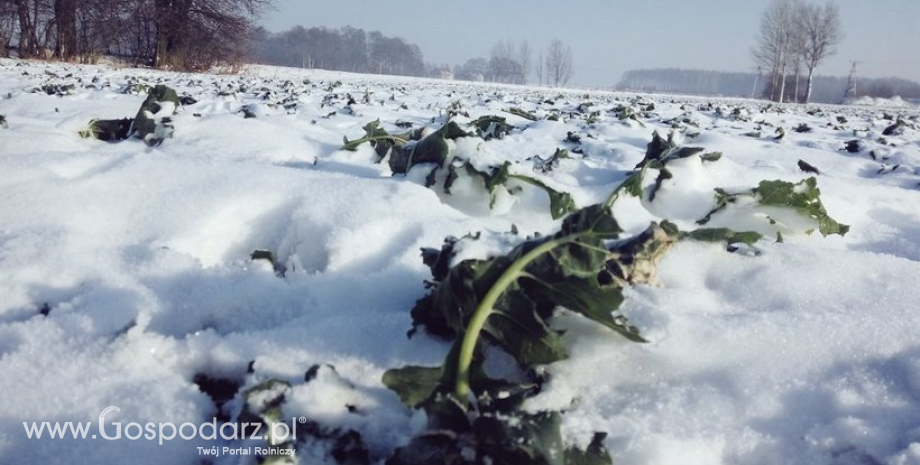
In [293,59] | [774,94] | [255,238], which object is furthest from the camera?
[293,59]

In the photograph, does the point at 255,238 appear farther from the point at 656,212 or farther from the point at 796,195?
the point at 796,195

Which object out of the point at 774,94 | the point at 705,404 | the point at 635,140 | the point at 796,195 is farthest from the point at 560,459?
the point at 774,94

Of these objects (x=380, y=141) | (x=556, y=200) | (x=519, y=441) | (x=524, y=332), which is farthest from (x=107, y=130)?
(x=519, y=441)

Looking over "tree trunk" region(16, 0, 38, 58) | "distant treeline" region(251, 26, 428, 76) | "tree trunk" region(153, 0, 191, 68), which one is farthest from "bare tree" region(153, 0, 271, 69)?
"distant treeline" region(251, 26, 428, 76)

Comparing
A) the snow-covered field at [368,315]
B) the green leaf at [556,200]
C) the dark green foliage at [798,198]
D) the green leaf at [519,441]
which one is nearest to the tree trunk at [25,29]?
the snow-covered field at [368,315]

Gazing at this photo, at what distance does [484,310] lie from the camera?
0.90 meters

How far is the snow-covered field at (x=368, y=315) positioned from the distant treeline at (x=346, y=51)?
87.6 m

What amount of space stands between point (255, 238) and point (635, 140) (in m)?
2.96

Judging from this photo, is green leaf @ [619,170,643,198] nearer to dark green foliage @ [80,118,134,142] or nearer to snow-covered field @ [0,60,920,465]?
snow-covered field @ [0,60,920,465]

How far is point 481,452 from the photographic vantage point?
752 millimetres

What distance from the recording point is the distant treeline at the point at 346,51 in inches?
3580

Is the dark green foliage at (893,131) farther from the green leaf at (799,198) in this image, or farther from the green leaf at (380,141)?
the green leaf at (380,141)

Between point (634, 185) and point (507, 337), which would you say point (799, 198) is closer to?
point (634, 185)

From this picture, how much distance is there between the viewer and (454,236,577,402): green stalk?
33.1 inches
